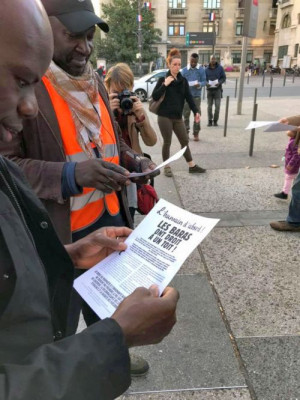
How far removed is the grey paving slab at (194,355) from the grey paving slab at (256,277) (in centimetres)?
17

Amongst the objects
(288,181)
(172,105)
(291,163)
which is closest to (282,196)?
(288,181)

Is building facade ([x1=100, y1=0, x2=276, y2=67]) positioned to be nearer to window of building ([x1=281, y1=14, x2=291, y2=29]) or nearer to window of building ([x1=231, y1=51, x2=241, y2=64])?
window of building ([x1=231, y1=51, x2=241, y2=64])

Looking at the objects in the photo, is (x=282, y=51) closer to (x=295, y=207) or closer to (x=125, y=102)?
(x=295, y=207)

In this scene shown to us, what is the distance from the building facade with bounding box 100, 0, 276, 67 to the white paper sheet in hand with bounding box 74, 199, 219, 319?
62.3 metres

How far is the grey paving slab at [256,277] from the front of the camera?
113 inches

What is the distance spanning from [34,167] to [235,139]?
7.91m

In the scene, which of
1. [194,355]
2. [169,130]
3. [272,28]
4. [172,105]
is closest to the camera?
[194,355]

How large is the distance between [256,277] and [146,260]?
231cm

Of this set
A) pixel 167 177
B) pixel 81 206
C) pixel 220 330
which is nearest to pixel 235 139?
pixel 167 177

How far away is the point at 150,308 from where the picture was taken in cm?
105

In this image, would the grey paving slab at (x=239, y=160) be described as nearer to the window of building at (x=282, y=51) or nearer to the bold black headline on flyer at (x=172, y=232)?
the bold black headline on flyer at (x=172, y=232)

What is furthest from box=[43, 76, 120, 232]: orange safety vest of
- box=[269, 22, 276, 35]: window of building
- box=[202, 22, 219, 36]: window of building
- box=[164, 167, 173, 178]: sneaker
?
box=[269, 22, 276, 35]: window of building

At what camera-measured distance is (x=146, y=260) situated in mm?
1405

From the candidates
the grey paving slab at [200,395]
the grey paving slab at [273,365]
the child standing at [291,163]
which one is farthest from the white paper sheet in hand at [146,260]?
the child standing at [291,163]
